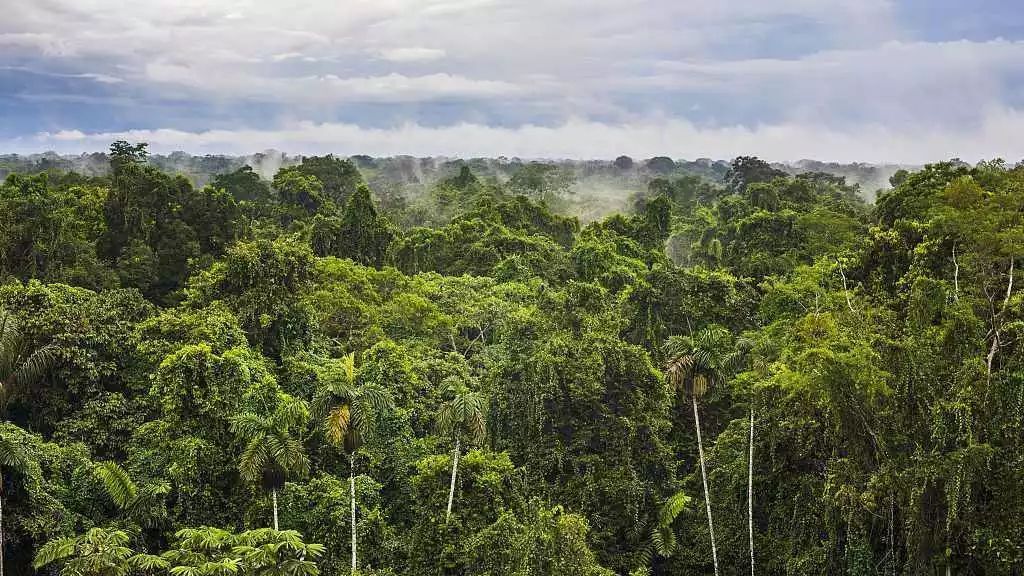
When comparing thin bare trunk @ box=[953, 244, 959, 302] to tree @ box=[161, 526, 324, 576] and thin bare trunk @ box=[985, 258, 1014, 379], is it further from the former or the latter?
tree @ box=[161, 526, 324, 576]

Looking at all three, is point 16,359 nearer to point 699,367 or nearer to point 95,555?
point 95,555

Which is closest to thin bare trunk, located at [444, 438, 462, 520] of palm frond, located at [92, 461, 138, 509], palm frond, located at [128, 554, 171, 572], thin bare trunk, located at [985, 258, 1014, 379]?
palm frond, located at [128, 554, 171, 572]

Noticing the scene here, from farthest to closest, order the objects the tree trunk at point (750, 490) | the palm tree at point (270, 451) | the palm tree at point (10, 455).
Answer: the tree trunk at point (750, 490)
the palm tree at point (270, 451)
the palm tree at point (10, 455)

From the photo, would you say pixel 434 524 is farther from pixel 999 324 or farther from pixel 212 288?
pixel 999 324

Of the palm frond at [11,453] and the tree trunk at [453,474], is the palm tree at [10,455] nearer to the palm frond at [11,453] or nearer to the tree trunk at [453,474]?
the palm frond at [11,453]

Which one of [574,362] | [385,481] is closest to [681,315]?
[574,362]

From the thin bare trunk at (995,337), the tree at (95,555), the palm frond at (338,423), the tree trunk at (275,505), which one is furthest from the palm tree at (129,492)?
the thin bare trunk at (995,337)
